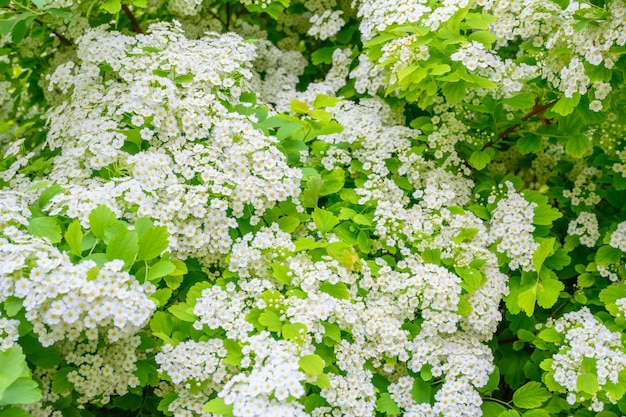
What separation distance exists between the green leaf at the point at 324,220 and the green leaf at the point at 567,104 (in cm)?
130

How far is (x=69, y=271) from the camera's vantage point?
8.34 feet

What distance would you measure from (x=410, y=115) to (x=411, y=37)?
104cm

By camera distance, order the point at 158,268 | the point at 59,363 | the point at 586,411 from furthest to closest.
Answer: the point at 586,411 → the point at 59,363 → the point at 158,268

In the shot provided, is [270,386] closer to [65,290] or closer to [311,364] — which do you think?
[311,364]

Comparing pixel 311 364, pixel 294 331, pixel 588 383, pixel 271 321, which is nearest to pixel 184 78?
pixel 271 321

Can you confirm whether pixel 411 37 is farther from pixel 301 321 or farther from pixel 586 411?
pixel 586 411

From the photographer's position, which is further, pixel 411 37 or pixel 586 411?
pixel 411 37

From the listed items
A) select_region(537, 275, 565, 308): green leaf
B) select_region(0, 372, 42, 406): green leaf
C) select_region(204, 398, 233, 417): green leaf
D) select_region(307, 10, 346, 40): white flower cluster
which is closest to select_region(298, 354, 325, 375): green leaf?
select_region(204, 398, 233, 417): green leaf

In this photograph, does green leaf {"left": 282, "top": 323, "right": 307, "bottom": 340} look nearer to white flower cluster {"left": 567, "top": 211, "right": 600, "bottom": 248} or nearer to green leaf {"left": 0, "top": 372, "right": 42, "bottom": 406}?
green leaf {"left": 0, "top": 372, "right": 42, "bottom": 406}

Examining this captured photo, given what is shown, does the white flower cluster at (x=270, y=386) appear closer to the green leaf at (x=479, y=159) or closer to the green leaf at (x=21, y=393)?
the green leaf at (x=21, y=393)

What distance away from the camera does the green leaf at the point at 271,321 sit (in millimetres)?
2883

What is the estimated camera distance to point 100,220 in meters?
2.79

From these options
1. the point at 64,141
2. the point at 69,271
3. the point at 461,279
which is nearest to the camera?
the point at 69,271

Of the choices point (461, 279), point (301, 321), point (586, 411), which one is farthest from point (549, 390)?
point (301, 321)
